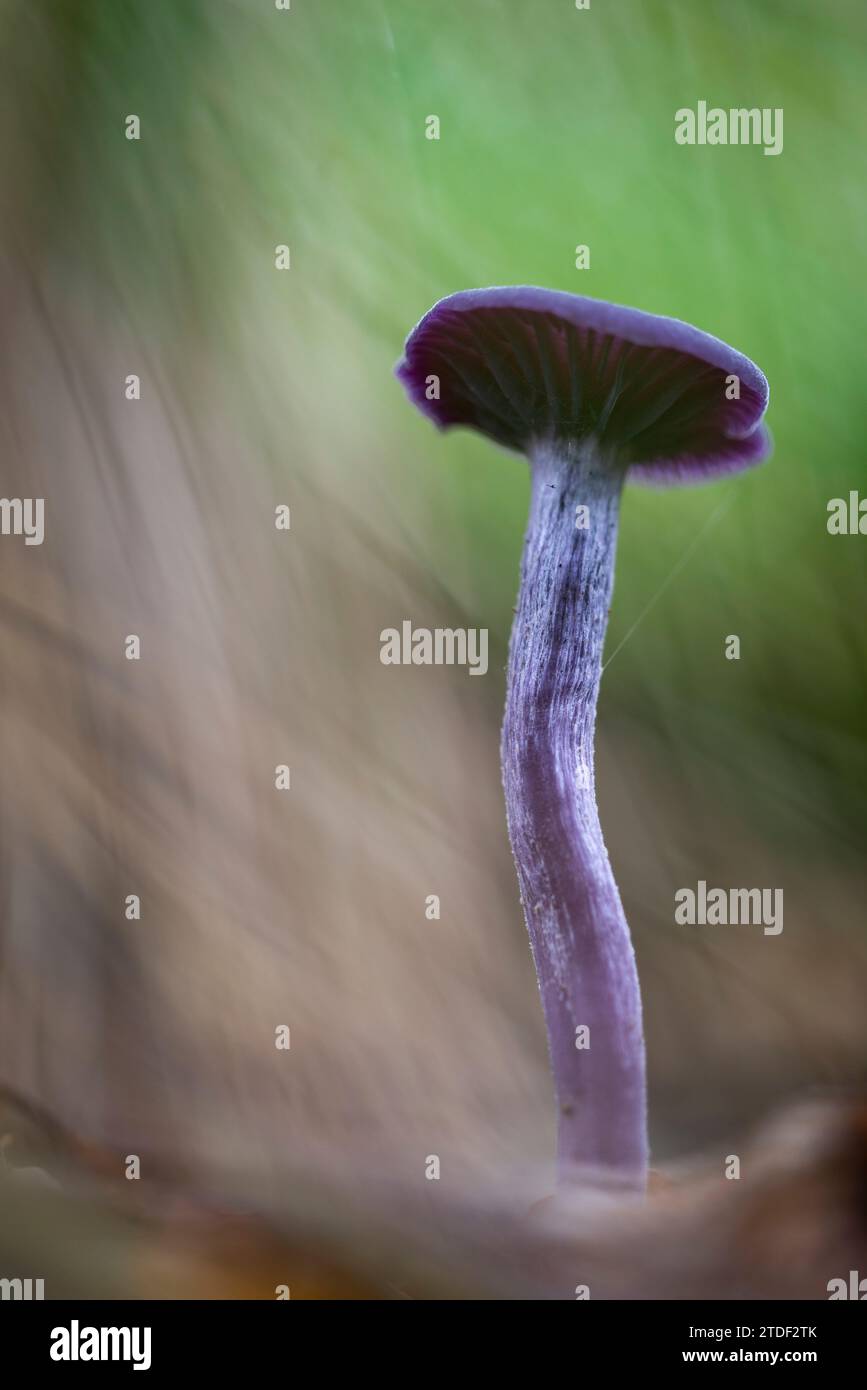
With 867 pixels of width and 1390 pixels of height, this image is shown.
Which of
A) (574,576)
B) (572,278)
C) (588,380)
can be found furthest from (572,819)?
(572,278)

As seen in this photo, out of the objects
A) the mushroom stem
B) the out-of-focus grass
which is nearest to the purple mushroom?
the mushroom stem

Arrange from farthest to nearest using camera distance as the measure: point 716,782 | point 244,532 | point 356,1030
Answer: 1. point 716,782
2. point 244,532
3. point 356,1030

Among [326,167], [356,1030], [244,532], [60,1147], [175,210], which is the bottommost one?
[60,1147]

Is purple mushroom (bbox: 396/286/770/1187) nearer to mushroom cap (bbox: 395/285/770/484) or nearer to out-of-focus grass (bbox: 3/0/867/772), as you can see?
mushroom cap (bbox: 395/285/770/484)

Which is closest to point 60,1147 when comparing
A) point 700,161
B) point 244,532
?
→ point 244,532

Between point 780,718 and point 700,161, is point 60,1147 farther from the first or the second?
point 700,161

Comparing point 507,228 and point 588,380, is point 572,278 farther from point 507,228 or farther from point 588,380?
point 588,380
